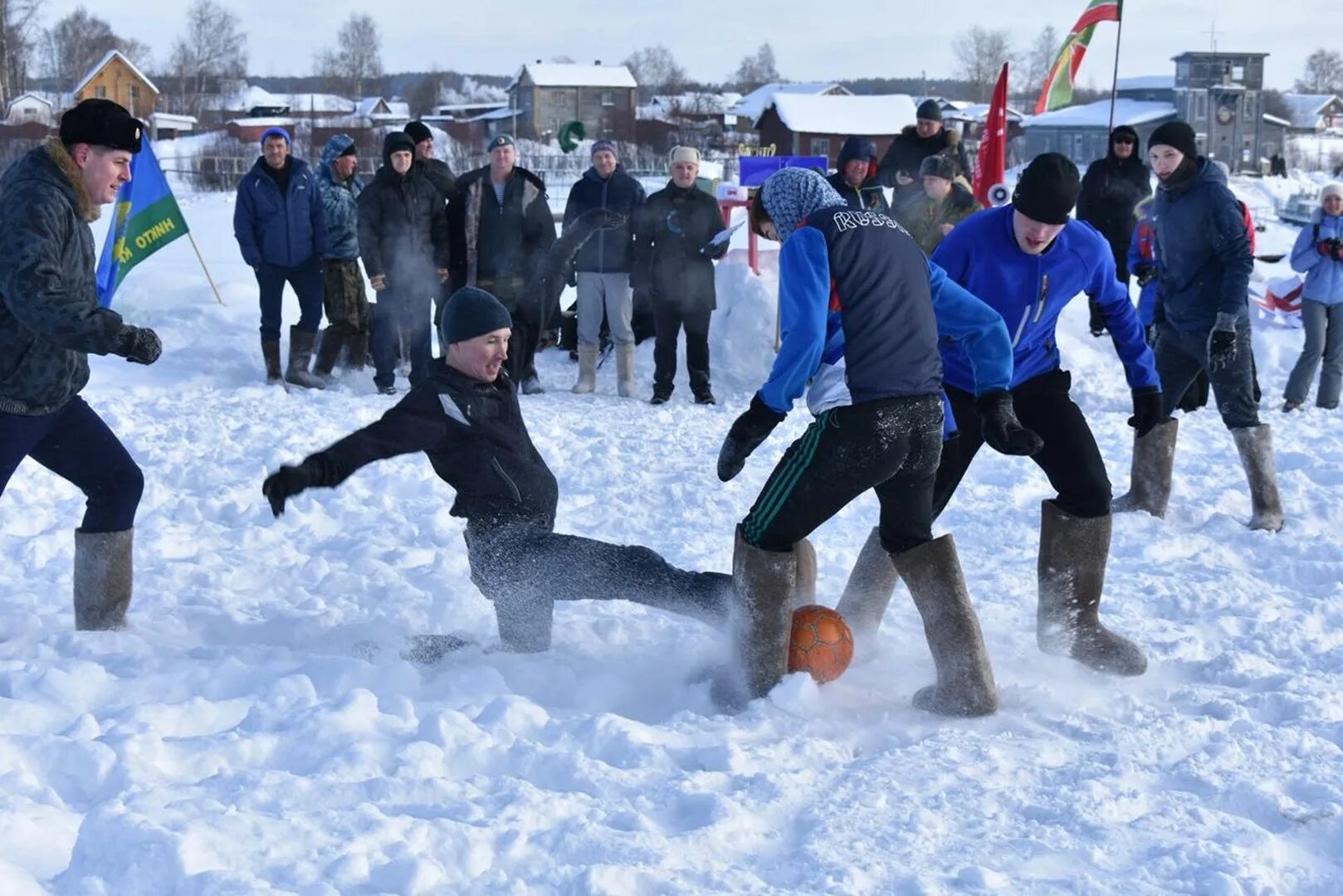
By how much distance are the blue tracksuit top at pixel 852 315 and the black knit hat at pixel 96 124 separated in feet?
6.96

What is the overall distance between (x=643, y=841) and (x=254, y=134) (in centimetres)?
5632

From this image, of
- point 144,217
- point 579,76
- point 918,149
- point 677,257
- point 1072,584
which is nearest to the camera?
point 1072,584

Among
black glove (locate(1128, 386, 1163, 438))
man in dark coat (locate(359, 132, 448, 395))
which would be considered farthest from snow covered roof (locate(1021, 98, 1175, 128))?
black glove (locate(1128, 386, 1163, 438))

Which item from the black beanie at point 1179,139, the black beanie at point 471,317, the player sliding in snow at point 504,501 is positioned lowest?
the player sliding in snow at point 504,501

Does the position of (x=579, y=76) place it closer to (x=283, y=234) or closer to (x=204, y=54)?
(x=204, y=54)

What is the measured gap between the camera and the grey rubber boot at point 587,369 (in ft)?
33.7

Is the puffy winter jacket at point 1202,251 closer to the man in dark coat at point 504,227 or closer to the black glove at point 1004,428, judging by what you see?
the black glove at point 1004,428

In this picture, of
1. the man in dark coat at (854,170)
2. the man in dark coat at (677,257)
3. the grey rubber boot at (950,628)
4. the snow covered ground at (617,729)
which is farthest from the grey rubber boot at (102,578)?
the man in dark coat at (854,170)

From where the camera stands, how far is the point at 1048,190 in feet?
14.0

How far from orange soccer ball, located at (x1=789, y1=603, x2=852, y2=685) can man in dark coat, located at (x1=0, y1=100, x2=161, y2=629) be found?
2.18 metres

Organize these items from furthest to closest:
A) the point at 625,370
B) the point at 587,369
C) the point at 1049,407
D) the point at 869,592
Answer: the point at 587,369
the point at 625,370
the point at 869,592
the point at 1049,407

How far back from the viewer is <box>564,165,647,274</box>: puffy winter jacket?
9.87m

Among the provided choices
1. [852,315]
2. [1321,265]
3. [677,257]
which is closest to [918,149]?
[677,257]

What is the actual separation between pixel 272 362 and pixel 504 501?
20.8 ft
